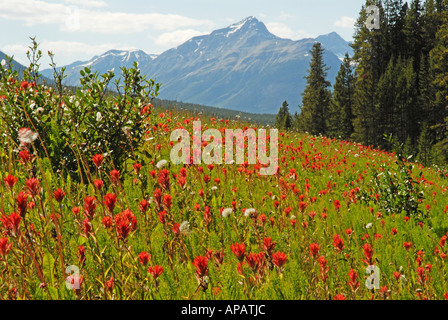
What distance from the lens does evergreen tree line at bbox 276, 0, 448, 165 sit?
151ft

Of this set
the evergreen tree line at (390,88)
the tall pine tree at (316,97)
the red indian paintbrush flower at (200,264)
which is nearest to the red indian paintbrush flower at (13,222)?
the red indian paintbrush flower at (200,264)

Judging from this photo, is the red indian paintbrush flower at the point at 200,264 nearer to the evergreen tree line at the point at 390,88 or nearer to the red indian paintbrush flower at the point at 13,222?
the red indian paintbrush flower at the point at 13,222

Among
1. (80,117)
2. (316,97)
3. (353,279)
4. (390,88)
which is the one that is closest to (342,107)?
(316,97)

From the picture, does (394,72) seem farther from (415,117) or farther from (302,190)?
(302,190)

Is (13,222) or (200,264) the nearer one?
(200,264)

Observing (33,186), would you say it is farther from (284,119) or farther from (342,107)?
(284,119)

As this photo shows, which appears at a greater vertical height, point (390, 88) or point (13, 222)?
point (390, 88)

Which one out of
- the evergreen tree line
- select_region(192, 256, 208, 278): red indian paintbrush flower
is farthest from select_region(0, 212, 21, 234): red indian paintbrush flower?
the evergreen tree line

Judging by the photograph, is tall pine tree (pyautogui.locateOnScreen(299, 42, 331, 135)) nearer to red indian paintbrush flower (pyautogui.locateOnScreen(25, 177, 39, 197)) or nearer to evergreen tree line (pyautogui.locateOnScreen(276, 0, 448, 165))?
evergreen tree line (pyautogui.locateOnScreen(276, 0, 448, 165))

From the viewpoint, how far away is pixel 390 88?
159ft

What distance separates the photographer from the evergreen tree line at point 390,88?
4597cm

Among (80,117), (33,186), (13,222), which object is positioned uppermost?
(80,117)

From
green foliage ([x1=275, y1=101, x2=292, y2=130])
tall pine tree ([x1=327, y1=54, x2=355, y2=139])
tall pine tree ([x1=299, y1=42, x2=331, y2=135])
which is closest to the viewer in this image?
tall pine tree ([x1=327, y1=54, x2=355, y2=139])
